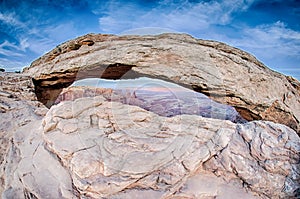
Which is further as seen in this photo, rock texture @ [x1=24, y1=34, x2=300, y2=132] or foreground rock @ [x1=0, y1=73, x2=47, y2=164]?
rock texture @ [x1=24, y1=34, x2=300, y2=132]

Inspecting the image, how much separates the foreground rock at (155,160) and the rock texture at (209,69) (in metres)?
1.33

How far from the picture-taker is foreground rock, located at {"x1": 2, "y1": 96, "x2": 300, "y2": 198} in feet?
8.82

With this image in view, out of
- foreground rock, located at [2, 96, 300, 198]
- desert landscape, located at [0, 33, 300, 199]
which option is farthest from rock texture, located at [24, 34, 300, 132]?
foreground rock, located at [2, 96, 300, 198]

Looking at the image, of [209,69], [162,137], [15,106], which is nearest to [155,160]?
[162,137]

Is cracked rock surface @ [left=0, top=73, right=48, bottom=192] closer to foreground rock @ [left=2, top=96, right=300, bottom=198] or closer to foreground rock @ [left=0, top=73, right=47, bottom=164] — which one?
foreground rock @ [left=0, top=73, right=47, bottom=164]

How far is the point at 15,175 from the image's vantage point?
123 inches

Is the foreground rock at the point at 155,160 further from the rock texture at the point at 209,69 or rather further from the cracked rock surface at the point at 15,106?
the rock texture at the point at 209,69

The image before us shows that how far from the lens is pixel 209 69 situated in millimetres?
4414

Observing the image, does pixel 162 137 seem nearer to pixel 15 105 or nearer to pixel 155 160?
pixel 155 160

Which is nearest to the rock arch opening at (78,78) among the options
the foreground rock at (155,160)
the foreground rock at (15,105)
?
the foreground rock at (15,105)

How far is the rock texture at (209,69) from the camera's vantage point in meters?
4.41

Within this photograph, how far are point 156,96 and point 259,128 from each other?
10.8 ft

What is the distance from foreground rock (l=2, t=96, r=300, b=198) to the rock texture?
52.5 inches

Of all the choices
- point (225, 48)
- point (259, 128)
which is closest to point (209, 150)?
point (259, 128)
